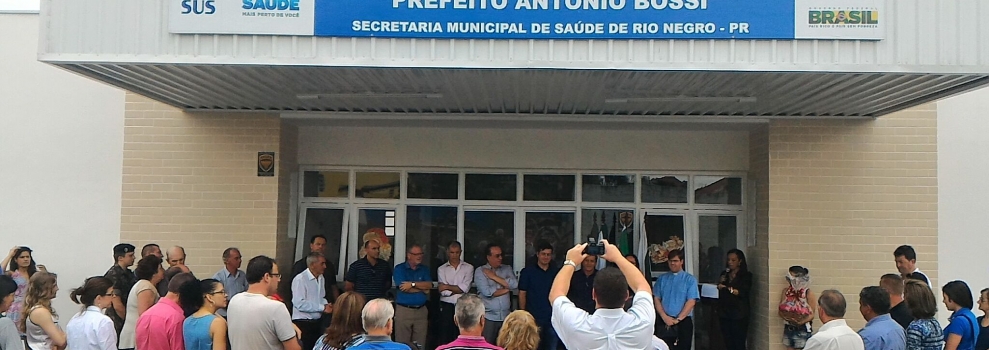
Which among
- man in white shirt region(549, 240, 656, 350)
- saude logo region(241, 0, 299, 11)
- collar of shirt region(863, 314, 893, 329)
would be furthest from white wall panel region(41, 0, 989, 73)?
man in white shirt region(549, 240, 656, 350)

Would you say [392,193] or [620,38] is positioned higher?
[620,38]

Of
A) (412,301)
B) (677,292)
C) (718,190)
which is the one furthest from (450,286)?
(718,190)

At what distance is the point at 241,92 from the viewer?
814 centimetres

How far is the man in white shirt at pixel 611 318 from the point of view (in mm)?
3916

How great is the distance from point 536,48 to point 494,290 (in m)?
3.55

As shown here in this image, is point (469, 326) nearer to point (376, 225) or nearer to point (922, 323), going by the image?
point (922, 323)

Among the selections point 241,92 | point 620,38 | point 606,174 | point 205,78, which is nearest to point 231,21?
point 205,78

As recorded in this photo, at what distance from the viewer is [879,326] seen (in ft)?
18.1

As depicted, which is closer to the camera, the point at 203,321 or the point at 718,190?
the point at 203,321

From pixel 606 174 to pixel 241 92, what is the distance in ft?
14.2

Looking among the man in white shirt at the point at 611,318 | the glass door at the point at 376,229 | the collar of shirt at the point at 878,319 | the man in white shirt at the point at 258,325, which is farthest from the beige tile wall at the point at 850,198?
the man in white shirt at the point at 258,325

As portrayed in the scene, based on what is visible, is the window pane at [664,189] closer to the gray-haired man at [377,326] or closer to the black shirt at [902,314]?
the black shirt at [902,314]

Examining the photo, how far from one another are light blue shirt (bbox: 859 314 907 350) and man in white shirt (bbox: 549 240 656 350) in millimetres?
2252

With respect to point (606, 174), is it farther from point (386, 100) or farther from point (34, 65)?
point (34, 65)
